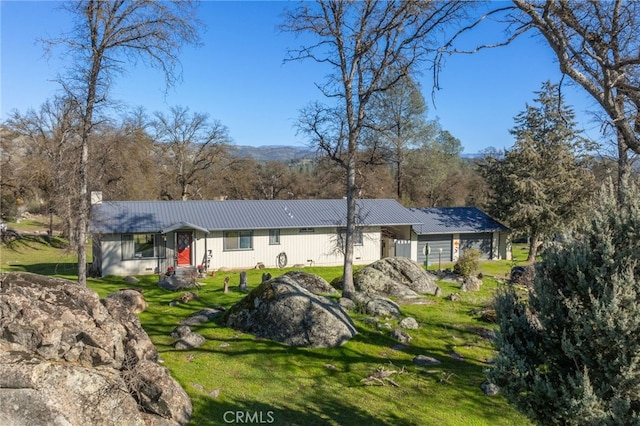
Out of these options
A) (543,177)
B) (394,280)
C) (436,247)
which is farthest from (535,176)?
(394,280)

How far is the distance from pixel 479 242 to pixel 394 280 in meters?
17.5

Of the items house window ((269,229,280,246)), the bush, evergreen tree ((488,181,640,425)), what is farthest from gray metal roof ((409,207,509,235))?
evergreen tree ((488,181,640,425))

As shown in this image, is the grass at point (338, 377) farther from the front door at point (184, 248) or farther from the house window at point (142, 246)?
the front door at point (184, 248)

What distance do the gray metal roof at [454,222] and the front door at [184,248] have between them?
1554cm

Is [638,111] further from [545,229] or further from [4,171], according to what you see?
[4,171]

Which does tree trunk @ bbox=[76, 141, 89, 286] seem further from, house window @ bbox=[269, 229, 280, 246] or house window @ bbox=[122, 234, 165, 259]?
house window @ bbox=[269, 229, 280, 246]

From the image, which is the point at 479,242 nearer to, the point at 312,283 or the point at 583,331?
the point at 312,283

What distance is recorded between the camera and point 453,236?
32.8 metres

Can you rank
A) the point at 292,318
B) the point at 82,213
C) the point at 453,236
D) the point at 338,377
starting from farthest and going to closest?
1. the point at 453,236
2. the point at 82,213
3. the point at 292,318
4. the point at 338,377

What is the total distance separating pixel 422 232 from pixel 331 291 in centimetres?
1560

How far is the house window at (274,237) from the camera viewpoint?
27.8m

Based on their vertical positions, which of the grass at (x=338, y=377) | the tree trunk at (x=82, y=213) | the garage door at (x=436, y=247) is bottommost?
the grass at (x=338, y=377)

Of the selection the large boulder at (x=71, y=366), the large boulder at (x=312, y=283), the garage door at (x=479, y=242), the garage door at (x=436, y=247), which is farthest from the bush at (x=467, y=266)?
the large boulder at (x=71, y=366)

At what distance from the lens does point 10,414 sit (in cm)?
625
